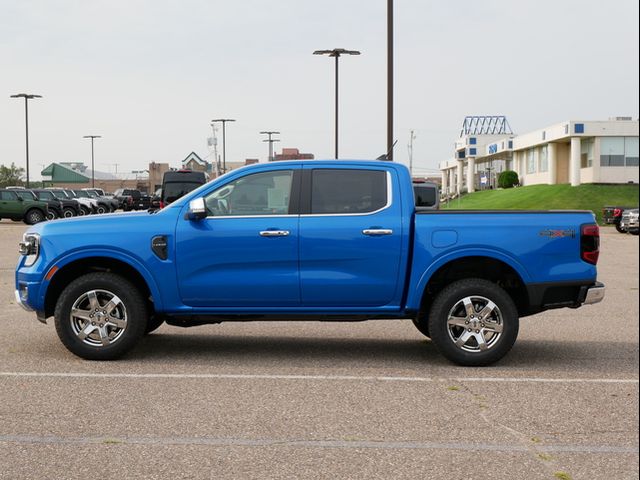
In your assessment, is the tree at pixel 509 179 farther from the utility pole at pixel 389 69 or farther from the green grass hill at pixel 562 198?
the utility pole at pixel 389 69

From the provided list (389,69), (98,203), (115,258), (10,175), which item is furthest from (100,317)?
(10,175)

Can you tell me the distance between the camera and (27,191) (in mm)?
44438

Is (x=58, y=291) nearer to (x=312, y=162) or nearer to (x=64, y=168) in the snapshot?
(x=312, y=162)

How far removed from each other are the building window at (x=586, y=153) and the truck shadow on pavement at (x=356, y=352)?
65952mm

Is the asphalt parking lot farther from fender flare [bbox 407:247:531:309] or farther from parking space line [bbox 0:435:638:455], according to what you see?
fender flare [bbox 407:247:531:309]

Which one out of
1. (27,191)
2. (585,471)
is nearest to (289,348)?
(585,471)

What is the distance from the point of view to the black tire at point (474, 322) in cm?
786

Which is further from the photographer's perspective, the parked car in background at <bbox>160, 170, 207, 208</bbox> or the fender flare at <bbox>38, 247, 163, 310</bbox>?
the parked car in background at <bbox>160, 170, 207, 208</bbox>

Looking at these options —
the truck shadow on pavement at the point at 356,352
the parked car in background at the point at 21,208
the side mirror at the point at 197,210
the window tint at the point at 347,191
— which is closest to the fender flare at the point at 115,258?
the side mirror at the point at 197,210

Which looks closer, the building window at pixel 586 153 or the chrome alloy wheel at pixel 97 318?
the chrome alloy wheel at pixel 97 318

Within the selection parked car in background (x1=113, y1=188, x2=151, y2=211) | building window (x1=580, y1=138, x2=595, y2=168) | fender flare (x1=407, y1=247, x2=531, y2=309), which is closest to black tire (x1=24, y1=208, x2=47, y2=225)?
parked car in background (x1=113, y1=188, x2=151, y2=211)

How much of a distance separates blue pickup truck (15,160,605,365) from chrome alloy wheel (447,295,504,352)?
1 centimetres

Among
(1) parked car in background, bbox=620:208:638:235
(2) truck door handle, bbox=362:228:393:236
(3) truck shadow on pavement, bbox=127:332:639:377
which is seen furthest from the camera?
(1) parked car in background, bbox=620:208:638:235

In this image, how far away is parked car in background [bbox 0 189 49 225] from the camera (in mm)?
43719
